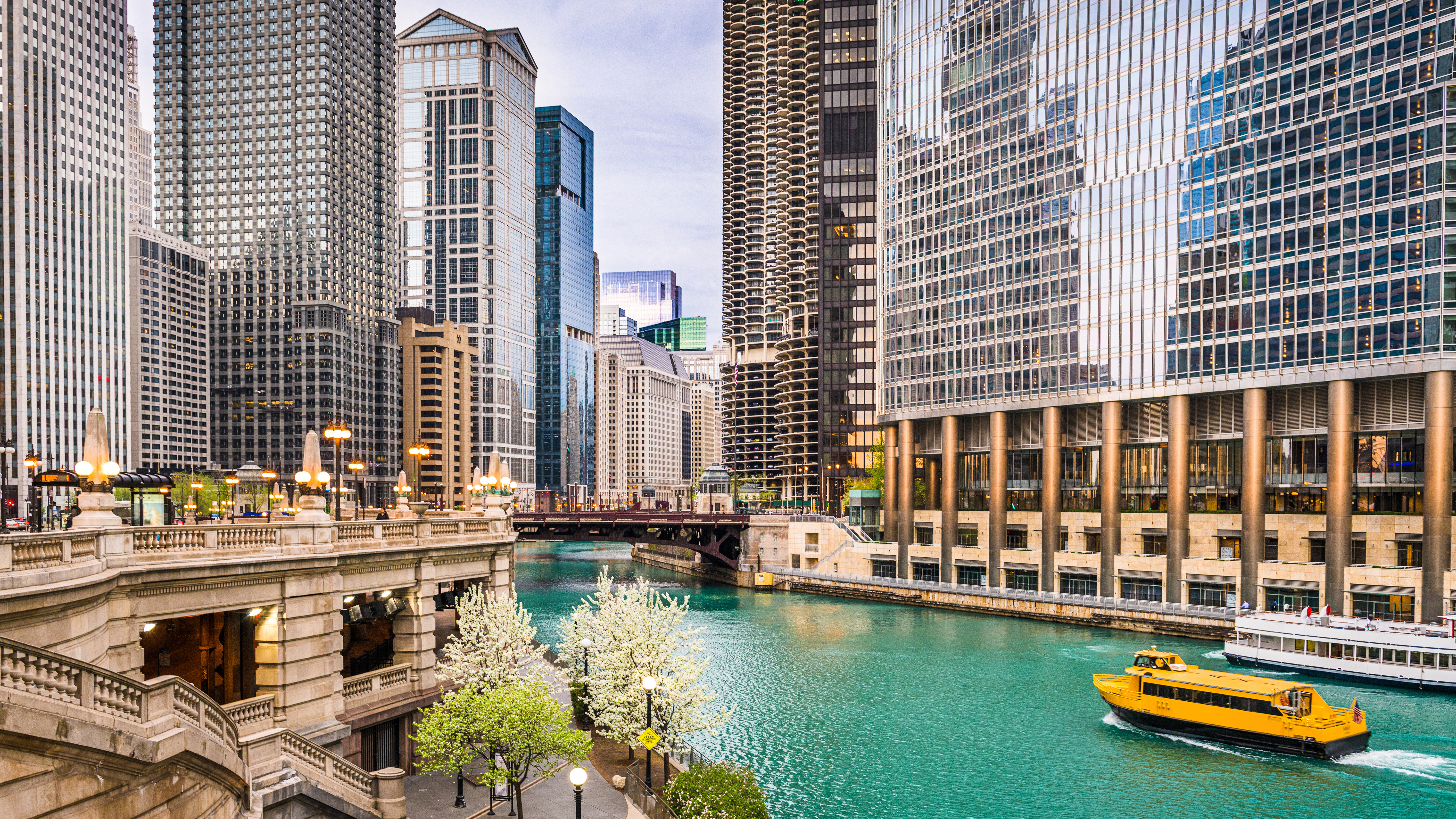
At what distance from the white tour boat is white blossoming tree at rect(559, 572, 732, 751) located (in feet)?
150

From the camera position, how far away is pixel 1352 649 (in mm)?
67562

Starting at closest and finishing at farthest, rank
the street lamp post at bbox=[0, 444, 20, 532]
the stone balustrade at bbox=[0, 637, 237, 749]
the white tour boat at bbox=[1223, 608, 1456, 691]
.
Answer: the stone balustrade at bbox=[0, 637, 237, 749] < the street lamp post at bbox=[0, 444, 20, 532] < the white tour boat at bbox=[1223, 608, 1456, 691]

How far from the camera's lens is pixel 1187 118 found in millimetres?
99125

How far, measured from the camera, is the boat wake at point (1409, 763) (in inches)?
1834

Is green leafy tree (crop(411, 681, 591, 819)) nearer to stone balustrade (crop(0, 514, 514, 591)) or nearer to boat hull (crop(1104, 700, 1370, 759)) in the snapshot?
stone balustrade (crop(0, 514, 514, 591))

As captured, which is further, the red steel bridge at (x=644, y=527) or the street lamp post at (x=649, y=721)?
the red steel bridge at (x=644, y=527)

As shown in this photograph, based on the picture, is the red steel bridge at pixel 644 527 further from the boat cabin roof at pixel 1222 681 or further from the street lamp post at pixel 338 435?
the street lamp post at pixel 338 435

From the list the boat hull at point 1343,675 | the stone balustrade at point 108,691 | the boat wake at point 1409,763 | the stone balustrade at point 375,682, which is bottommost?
the boat hull at point 1343,675

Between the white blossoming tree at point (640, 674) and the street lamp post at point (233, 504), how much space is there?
14.3 m

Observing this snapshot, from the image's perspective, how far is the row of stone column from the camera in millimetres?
77625

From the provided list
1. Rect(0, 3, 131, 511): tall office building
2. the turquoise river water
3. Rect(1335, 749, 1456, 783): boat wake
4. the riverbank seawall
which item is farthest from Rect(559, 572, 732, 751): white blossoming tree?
Rect(0, 3, 131, 511): tall office building

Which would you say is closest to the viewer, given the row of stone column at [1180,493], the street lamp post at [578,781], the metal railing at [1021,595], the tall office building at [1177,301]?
the street lamp post at [578,781]

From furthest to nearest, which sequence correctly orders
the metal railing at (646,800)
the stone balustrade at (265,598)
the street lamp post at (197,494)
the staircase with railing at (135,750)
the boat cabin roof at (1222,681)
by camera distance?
the street lamp post at (197,494) → the boat cabin roof at (1222,681) → the metal railing at (646,800) → the stone balustrade at (265,598) → the staircase with railing at (135,750)

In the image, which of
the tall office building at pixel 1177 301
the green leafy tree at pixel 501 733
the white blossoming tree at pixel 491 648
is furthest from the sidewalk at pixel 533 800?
the tall office building at pixel 1177 301
